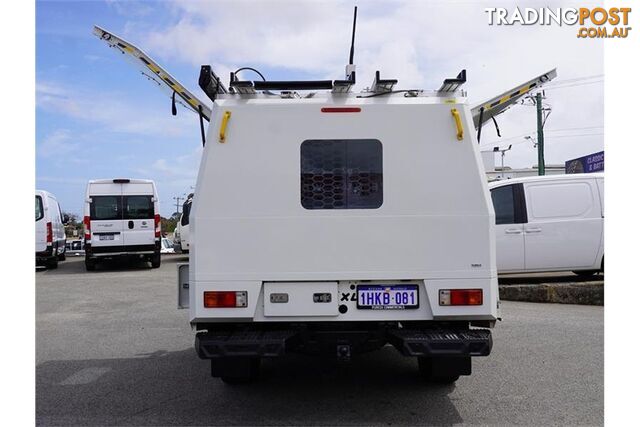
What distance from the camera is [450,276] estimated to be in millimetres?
4430

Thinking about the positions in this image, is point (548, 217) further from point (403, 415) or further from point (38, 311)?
point (38, 311)

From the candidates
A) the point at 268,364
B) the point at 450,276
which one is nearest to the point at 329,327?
the point at 450,276

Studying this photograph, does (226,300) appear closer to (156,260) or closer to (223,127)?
(223,127)

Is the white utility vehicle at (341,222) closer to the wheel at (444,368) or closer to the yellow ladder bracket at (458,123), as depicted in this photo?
the yellow ladder bracket at (458,123)

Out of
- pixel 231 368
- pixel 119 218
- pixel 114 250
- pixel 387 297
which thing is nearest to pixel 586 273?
pixel 387 297

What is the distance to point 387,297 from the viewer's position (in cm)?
448

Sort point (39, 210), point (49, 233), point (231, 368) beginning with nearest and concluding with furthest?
point (231, 368) → point (39, 210) → point (49, 233)

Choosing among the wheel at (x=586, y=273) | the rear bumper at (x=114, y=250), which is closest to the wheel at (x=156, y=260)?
the rear bumper at (x=114, y=250)

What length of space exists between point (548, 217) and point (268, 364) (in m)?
6.10

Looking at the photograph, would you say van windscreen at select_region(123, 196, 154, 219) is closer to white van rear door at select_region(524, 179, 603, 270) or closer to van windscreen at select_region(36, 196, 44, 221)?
van windscreen at select_region(36, 196, 44, 221)

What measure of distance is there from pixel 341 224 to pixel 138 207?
1360cm

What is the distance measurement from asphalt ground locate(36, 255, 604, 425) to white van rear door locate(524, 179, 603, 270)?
182cm

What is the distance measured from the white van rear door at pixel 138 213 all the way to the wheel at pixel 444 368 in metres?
13.1

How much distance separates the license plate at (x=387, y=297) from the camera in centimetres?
447
